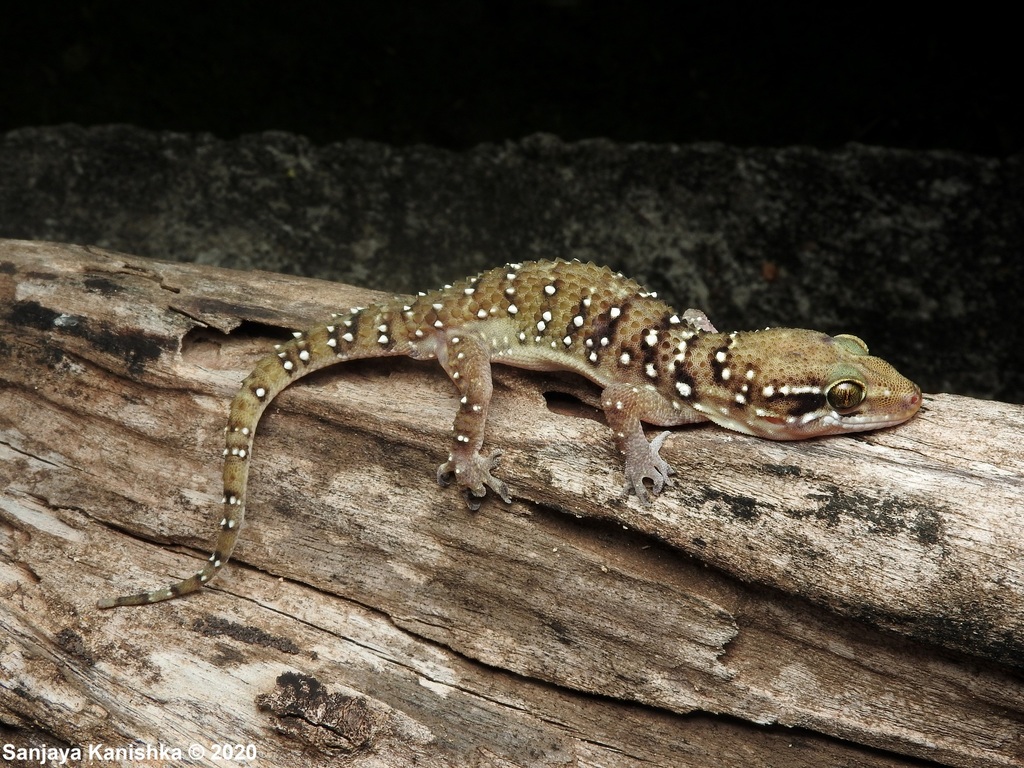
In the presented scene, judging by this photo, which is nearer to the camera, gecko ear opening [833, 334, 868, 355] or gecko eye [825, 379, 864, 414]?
gecko eye [825, 379, 864, 414]

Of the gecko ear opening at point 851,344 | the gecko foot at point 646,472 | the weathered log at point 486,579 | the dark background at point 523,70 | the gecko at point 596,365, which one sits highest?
the dark background at point 523,70

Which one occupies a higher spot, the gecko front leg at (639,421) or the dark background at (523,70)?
the dark background at (523,70)

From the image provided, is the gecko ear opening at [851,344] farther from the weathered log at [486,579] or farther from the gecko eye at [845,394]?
the weathered log at [486,579]

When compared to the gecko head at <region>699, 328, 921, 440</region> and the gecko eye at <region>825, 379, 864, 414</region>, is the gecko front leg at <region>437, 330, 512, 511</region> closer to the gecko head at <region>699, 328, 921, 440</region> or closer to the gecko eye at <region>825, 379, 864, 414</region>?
the gecko head at <region>699, 328, 921, 440</region>

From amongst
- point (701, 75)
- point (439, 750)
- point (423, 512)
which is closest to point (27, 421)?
point (423, 512)

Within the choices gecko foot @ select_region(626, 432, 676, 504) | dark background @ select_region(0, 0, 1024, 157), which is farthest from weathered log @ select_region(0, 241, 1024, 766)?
dark background @ select_region(0, 0, 1024, 157)

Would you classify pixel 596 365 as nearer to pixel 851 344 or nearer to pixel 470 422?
pixel 470 422

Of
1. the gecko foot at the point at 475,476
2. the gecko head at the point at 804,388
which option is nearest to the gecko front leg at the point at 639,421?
the gecko head at the point at 804,388
